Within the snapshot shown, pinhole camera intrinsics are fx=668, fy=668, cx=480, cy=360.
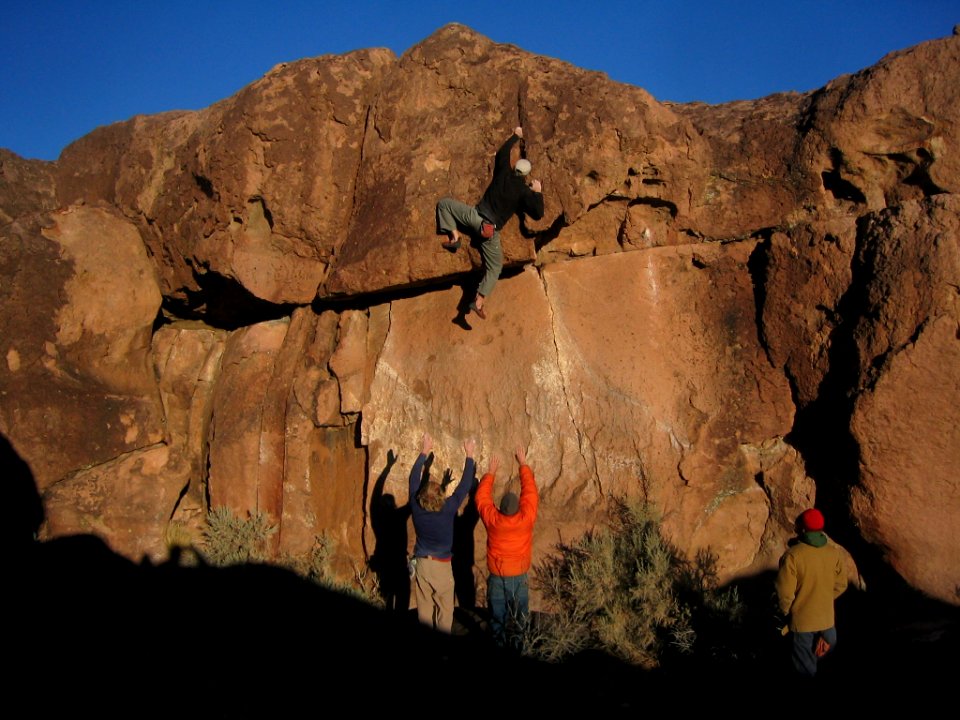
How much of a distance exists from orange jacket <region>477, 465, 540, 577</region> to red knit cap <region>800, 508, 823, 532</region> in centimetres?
183

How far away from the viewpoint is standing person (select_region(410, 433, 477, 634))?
5086 mm

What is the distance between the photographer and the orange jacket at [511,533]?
4988mm

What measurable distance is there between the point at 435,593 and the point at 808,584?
2.66 metres

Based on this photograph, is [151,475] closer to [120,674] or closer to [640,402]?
→ [120,674]

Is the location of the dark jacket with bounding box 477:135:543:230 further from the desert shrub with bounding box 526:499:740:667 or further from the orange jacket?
the desert shrub with bounding box 526:499:740:667

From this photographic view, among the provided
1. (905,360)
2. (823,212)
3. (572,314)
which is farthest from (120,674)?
(823,212)

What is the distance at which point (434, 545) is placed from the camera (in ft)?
16.8

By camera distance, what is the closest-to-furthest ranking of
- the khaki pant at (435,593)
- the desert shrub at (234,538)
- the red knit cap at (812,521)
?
the red knit cap at (812,521), the khaki pant at (435,593), the desert shrub at (234,538)

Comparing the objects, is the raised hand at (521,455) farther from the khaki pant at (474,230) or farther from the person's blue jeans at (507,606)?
the khaki pant at (474,230)

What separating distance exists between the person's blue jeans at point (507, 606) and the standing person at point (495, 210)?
2.34 meters

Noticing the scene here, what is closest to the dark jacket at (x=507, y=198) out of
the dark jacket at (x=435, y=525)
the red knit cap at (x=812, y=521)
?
the dark jacket at (x=435, y=525)

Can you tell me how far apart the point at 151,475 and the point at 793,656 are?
601 cm

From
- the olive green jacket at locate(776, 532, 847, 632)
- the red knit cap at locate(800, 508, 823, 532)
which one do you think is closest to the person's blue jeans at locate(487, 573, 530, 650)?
the olive green jacket at locate(776, 532, 847, 632)

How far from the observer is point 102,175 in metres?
7.77
